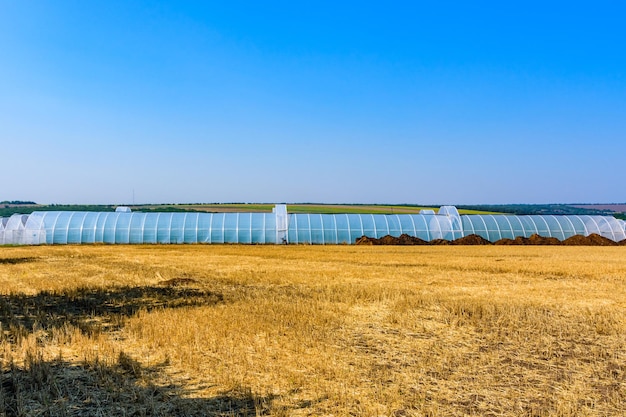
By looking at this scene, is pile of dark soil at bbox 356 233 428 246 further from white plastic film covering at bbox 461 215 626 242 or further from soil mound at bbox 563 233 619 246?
soil mound at bbox 563 233 619 246

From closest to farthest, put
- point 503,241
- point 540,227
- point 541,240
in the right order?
point 541,240 → point 503,241 → point 540,227

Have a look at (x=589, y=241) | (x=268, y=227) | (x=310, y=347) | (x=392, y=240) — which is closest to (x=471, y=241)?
(x=392, y=240)

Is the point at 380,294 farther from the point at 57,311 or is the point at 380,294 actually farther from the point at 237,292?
the point at 57,311

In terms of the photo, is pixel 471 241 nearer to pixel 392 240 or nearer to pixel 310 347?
pixel 392 240

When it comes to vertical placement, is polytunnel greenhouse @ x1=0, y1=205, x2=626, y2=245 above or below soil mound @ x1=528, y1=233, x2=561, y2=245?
above

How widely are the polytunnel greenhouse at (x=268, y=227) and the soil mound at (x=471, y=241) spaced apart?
816 mm

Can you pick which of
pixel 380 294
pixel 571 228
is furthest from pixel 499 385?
pixel 571 228

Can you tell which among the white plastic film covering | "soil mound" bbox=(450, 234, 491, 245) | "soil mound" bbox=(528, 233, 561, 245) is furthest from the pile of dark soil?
"soil mound" bbox=(528, 233, 561, 245)

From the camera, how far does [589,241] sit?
43.3m

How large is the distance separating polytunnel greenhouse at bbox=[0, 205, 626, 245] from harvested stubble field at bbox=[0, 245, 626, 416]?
2215 centimetres

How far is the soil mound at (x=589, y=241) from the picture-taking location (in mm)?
43188

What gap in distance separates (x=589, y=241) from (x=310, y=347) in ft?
137

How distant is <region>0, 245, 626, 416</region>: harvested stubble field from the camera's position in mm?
6852

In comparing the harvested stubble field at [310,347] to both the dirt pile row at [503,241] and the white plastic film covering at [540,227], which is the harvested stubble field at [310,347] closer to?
the dirt pile row at [503,241]
